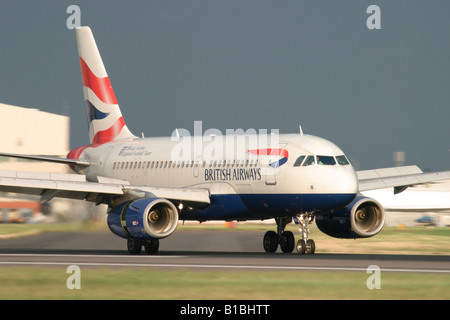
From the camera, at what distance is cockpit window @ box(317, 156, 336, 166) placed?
29.0 meters

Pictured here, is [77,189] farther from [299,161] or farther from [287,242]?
[287,242]

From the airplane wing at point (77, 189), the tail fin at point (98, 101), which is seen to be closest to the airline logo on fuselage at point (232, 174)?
the airplane wing at point (77, 189)

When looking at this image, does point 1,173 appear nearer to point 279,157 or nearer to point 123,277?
point 279,157

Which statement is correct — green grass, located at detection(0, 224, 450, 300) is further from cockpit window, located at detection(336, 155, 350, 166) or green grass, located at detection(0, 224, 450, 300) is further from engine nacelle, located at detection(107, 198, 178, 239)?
cockpit window, located at detection(336, 155, 350, 166)

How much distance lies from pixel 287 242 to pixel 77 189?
27.0 feet

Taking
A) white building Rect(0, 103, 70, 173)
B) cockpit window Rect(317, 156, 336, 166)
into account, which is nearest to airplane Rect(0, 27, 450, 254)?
cockpit window Rect(317, 156, 336, 166)

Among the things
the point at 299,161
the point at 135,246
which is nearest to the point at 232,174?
the point at 299,161

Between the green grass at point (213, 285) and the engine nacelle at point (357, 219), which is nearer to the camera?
the green grass at point (213, 285)

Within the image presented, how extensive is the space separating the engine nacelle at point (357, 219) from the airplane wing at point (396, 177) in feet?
2.55

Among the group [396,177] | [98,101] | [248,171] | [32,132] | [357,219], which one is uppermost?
[32,132]

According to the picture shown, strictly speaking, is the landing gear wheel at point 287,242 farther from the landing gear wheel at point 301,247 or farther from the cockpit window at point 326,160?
the cockpit window at point 326,160

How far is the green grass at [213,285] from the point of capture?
53.9 feet

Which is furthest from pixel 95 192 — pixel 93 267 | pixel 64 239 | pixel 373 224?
pixel 64 239

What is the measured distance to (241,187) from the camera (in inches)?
1212
